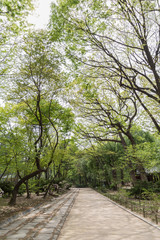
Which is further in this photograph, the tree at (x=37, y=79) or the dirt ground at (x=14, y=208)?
the tree at (x=37, y=79)

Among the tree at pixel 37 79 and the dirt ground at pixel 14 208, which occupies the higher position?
the tree at pixel 37 79

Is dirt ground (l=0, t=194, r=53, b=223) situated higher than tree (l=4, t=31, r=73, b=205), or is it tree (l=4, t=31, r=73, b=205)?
tree (l=4, t=31, r=73, b=205)

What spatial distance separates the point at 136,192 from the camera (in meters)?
12.7

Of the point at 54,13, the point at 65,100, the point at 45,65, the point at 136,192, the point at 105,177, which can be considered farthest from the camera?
the point at 105,177

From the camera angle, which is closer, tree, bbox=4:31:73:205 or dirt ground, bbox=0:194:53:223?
dirt ground, bbox=0:194:53:223

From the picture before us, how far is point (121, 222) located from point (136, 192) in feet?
23.2

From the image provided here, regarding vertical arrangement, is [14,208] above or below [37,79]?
below

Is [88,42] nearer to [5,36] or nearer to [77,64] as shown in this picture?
[77,64]

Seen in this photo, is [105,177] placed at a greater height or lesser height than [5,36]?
lesser

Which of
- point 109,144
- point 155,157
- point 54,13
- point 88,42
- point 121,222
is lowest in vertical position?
point 121,222

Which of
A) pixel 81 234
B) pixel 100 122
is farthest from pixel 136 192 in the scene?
pixel 81 234

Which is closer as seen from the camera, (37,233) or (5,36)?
(37,233)

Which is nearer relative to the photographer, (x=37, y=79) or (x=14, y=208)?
(x=14, y=208)

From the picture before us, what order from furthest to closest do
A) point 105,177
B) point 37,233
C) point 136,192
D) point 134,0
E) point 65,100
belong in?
point 105,177, point 65,100, point 136,192, point 134,0, point 37,233
